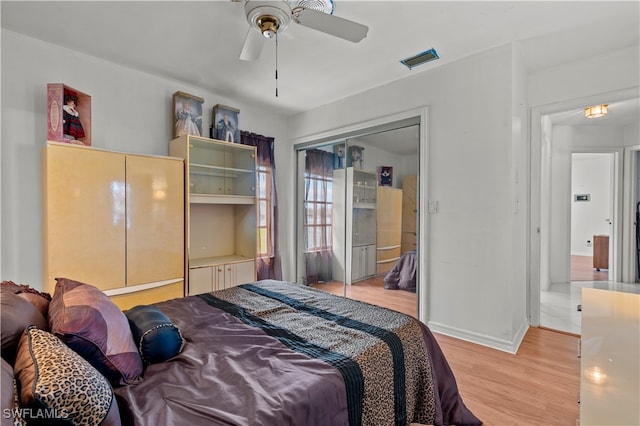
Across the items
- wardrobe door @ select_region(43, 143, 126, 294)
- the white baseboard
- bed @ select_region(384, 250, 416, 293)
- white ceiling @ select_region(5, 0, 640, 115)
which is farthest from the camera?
bed @ select_region(384, 250, 416, 293)

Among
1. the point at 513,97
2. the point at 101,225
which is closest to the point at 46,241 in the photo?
the point at 101,225

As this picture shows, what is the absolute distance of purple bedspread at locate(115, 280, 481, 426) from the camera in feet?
3.25

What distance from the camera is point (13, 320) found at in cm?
102

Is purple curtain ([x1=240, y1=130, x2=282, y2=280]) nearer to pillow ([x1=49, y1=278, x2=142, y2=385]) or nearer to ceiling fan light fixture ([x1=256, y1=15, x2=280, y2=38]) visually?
ceiling fan light fixture ([x1=256, y1=15, x2=280, y2=38])

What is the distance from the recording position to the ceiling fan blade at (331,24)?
175cm

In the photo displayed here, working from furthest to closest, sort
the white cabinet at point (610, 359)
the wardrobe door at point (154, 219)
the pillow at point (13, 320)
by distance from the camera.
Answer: the wardrobe door at point (154, 219) → the pillow at point (13, 320) → the white cabinet at point (610, 359)

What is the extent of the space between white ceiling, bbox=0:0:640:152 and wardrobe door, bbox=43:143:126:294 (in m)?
0.94

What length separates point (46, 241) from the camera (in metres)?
2.40

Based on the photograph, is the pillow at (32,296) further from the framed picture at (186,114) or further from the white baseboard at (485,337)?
the white baseboard at (485,337)

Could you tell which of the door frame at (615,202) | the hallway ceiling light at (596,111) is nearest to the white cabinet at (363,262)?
the hallway ceiling light at (596,111)

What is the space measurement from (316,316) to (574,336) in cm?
274

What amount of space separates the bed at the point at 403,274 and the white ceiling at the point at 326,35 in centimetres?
196

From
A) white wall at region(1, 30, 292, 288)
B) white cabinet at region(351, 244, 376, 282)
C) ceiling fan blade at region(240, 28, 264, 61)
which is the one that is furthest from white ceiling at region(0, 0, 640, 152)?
white cabinet at region(351, 244, 376, 282)

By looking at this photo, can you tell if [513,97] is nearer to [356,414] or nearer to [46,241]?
[356,414]
